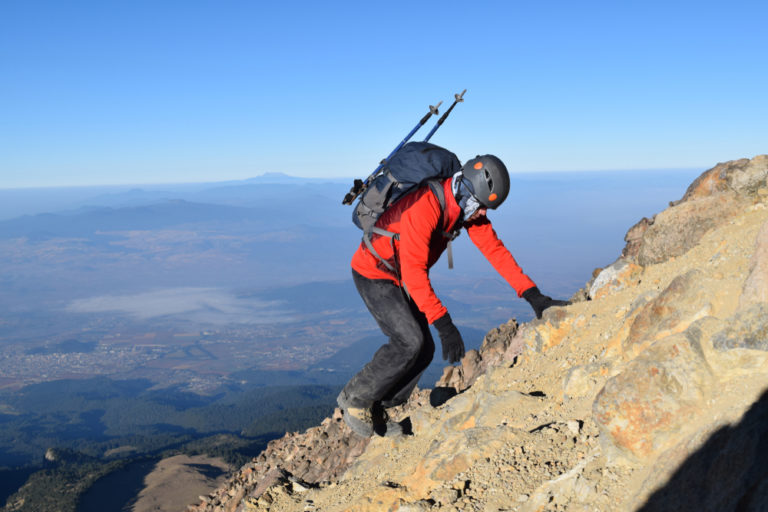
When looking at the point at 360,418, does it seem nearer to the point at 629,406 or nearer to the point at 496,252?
the point at 496,252

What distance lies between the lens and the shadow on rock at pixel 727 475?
150 inches

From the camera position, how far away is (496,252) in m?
9.46

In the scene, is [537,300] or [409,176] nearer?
[409,176]

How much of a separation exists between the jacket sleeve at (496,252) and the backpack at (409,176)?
2.74 feet

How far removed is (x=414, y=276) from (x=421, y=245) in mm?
481

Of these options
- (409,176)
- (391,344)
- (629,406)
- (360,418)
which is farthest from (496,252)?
(629,406)

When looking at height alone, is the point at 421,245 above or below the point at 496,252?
above

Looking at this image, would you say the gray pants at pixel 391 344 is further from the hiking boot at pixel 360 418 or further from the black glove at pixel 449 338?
the black glove at pixel 449 338

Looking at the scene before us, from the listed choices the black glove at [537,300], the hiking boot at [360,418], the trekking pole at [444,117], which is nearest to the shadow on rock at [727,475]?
the black glove at [537,300]

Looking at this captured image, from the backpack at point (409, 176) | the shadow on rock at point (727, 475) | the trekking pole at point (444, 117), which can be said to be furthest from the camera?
the trekking pole at point (444, 117)

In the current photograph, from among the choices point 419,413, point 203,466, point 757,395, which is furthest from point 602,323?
point 203,466

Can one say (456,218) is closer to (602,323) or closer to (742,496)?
(602,323)

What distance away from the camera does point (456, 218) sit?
8477 millimetres

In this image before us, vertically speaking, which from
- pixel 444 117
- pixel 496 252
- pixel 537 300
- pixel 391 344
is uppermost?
pixel 444 117
